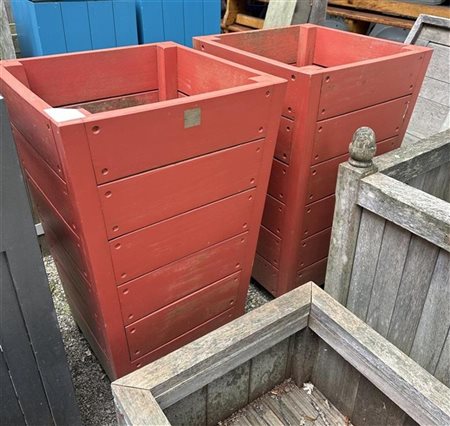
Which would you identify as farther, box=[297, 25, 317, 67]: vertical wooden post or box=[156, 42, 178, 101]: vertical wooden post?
box=[297, 25, 317, 67]: vertical wooden post

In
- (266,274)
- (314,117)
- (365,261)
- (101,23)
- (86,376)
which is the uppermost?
(101,23)

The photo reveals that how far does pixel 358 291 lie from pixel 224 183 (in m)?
0.57

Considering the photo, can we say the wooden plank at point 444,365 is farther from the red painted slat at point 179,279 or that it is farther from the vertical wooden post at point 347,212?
the red painted slat at point 179,279

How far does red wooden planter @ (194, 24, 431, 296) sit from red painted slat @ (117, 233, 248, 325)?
34cm

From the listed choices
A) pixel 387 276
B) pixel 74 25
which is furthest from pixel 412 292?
pixel 74 25

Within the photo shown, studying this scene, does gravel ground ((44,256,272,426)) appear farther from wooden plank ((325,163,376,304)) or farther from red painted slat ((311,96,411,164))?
A: red painted slat ((311,96,411,164))

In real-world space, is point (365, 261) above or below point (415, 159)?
below

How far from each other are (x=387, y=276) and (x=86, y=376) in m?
1.14

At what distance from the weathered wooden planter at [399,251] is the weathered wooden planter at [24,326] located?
2.86 ft

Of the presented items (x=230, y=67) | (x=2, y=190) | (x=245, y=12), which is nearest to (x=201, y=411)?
(x=2, y=190)

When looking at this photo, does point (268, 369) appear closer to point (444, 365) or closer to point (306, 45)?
Answer: point (444, 365)

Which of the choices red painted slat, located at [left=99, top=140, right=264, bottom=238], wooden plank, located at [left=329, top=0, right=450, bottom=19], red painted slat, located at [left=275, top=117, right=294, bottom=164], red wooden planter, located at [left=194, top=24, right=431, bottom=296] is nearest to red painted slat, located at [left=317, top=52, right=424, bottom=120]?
red wooden planter, located at [left=194, top=24, right=431, bottom=296]

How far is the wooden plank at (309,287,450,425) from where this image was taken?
109 centimetres

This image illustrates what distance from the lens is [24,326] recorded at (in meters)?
1.14
